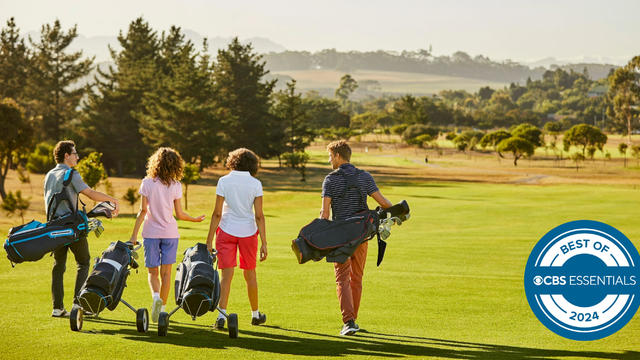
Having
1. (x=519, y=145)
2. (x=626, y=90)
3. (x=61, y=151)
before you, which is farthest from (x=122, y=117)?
(x=626, y=90)

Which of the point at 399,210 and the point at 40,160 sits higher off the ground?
the point at 399,210

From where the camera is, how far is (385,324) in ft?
30.5

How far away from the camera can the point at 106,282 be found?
7961mm

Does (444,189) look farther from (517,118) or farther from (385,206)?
(517,118)

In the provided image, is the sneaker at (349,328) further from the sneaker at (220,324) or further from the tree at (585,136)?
the tree at (585,136)

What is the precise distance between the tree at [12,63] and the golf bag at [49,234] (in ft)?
279

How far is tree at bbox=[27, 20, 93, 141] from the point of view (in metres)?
84.4

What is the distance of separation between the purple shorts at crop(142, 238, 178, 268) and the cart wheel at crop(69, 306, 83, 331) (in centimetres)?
93

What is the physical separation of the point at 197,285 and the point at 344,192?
6.47ft

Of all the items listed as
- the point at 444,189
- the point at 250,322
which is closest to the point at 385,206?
the point at 250,322

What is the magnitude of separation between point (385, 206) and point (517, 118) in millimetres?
192671

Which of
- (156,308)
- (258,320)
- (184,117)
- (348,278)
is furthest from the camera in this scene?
(184,117)

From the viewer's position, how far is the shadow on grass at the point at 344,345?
7586 mm

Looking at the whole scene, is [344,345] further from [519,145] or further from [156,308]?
[519,145]
